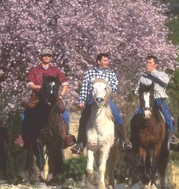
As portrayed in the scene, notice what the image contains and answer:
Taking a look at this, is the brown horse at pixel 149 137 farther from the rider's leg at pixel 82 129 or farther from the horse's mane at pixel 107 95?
the rider's leg at pixel 82 129

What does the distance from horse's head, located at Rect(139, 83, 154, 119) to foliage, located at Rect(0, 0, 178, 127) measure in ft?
23.5

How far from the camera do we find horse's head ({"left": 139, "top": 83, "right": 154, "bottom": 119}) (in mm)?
24109

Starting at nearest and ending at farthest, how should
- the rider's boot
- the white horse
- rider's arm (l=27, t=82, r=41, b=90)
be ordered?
the white horse → rider's arm (l=27, t=82, r=41, b=90) → the rider's boot

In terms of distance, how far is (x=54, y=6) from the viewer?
31594 mm

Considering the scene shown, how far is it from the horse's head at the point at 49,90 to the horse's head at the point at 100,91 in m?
0.80

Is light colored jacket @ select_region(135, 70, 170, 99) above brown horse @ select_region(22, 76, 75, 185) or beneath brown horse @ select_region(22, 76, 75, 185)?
above

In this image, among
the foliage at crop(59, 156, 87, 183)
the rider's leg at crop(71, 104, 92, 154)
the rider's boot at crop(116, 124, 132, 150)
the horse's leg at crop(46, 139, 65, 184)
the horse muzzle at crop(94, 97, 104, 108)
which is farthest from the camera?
the foliage at crop(59, 156, 87, 183)

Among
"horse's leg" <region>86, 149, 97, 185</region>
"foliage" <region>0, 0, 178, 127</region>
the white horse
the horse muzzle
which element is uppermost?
"foliage" <region>0, 0, 178, 127</region>

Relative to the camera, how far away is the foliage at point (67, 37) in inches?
1233

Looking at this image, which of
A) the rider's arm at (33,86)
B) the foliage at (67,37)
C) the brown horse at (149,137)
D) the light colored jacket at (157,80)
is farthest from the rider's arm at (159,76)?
the foliage at (67,37)

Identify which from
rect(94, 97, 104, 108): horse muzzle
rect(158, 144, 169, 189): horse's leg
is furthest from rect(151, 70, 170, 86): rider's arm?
rect(94, 97, 104, 108): horse muzzle

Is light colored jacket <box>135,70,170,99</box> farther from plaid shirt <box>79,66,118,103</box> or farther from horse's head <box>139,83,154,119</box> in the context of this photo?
plaid shirt <box>79,66,118,103</box>

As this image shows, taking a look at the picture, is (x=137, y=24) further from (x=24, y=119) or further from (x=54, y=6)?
(x=24, y=119)

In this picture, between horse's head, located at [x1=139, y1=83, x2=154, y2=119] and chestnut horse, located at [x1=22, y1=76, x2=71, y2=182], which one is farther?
horse's head, located at [x1=139, y1=83, x2=154, y2=119]
